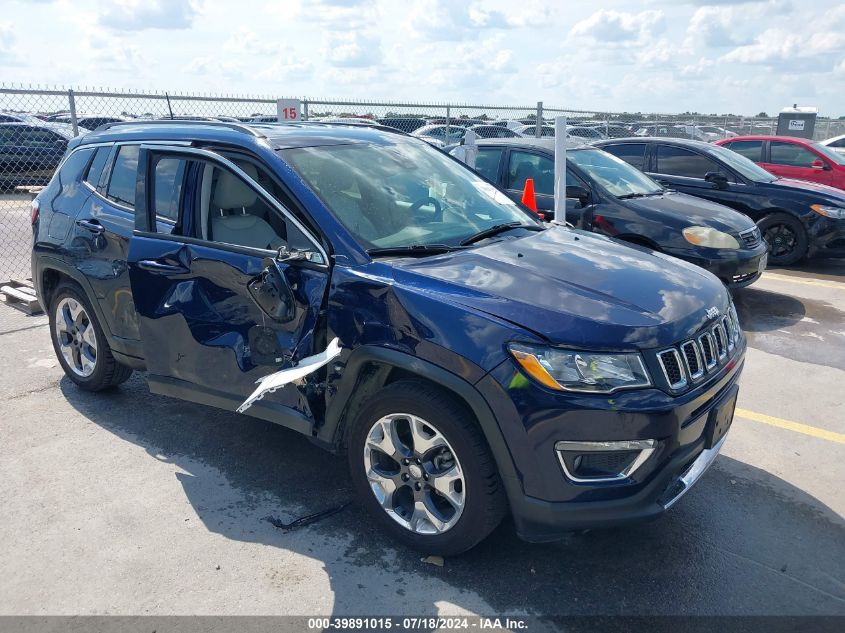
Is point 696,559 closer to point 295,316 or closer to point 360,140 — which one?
point 295,316

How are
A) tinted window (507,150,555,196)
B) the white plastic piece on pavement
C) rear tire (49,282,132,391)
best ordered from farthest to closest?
tinted window (507,150,555,196) < rear tire (49,282,132,391) < the white plastic piece on pavement

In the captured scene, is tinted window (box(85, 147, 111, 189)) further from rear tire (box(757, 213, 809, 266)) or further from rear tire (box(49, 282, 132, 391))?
rear tire (box(757, 213, 809, 266))

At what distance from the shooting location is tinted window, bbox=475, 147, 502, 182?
310 inches

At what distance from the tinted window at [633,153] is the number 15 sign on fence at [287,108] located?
439 cm

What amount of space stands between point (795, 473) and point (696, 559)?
1166 millimetres

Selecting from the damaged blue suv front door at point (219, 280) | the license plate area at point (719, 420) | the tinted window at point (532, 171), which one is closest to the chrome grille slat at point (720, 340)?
the license plate area at point (719, 420)

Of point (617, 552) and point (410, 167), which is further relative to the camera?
point (410, 167)

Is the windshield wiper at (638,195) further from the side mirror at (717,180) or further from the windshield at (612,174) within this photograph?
the side mirror at (717,180)

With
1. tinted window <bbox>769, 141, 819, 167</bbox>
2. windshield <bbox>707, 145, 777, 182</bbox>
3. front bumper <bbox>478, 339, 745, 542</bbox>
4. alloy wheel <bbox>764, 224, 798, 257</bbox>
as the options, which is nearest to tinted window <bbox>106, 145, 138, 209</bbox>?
front bumper <bbox>478, 339, 745, 542</bbox>

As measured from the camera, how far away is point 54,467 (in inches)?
158

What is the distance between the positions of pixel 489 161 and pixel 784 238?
4.28 meters

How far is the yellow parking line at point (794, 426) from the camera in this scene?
170 inches

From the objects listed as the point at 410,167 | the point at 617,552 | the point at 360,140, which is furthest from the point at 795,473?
the point at 360,140

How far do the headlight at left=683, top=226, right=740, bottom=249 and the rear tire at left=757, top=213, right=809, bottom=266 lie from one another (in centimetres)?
269
